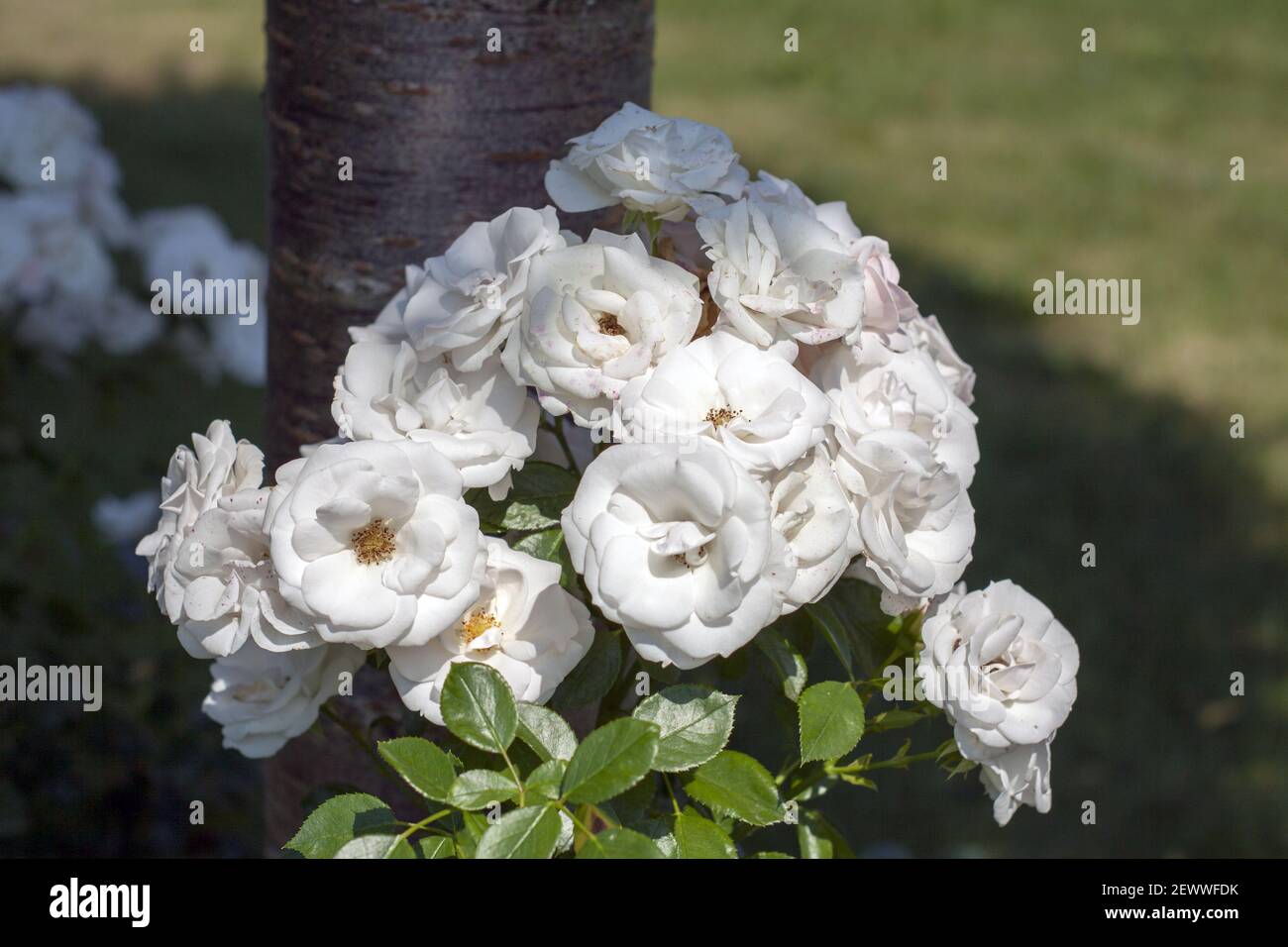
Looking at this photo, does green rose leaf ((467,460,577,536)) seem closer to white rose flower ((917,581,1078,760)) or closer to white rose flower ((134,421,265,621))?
white rose flower ((134,421,265,621))

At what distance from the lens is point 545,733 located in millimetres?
1115

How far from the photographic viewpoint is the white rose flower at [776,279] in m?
1.15

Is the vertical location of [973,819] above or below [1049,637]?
below

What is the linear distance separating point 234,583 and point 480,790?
27 centimetres

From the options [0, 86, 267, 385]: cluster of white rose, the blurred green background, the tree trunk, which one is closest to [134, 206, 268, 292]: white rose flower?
[0, 86, 267, 385]: cluster of white rose

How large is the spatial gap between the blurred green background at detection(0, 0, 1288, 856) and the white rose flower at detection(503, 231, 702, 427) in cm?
169

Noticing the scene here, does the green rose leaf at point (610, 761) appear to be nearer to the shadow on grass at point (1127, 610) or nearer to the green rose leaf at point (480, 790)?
the green rose leaf at point (480, 790)

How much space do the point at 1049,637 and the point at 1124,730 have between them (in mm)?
2336

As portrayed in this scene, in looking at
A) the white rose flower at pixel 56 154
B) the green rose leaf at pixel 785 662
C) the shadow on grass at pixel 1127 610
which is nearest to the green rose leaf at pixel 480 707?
the green rose leaf at pixel 785 662

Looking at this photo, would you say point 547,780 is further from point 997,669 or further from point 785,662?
point 997,669

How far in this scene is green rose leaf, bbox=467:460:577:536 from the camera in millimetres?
1222
